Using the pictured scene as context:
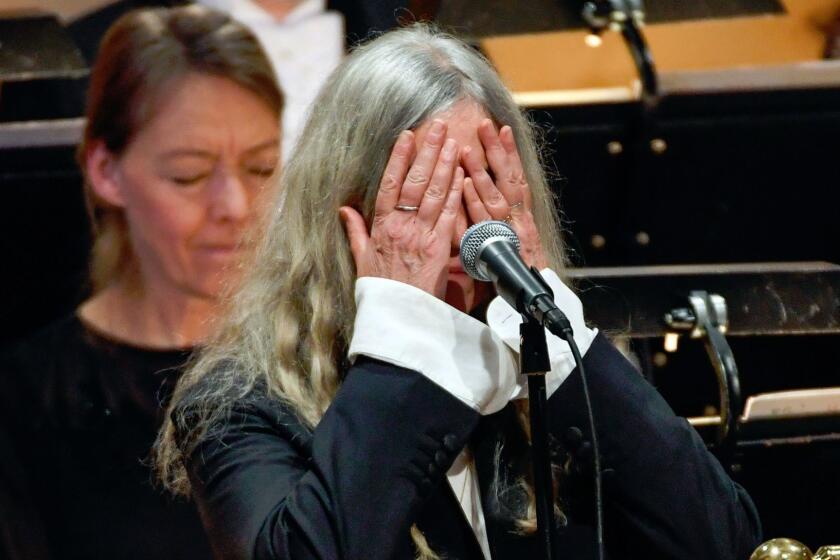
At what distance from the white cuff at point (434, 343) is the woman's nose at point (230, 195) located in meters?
1.07

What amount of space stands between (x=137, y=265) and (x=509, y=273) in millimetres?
1539

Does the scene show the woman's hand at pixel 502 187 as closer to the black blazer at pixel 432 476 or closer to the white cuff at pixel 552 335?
the white cuff at pixel 552 335

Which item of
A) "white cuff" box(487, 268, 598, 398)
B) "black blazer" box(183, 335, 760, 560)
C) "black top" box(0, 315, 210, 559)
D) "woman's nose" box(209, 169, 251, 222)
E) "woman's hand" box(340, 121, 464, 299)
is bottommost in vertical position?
"black top" box(0, 315, 210, 559)

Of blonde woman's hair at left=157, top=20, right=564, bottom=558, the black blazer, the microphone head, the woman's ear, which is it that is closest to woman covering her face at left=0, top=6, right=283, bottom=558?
the woman's ear

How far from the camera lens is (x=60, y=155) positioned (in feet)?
8.80

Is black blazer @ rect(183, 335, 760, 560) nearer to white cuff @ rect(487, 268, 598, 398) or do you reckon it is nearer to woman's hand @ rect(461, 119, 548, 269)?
white cuff @ rect(487, 268, 598, 398)

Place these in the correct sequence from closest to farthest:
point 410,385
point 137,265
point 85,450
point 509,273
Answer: point 509,273 → point 410,385 → point 85,450 → point 137,265

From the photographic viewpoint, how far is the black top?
105 inches

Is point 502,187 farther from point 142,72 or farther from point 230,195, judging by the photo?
point 142,72

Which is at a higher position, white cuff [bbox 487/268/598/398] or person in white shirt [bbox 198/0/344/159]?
white cuff [bbox 487/268/598/398]

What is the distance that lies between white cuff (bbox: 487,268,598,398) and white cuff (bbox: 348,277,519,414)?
20 millimetres

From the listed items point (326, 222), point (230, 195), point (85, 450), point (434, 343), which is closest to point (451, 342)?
point (434, 343)

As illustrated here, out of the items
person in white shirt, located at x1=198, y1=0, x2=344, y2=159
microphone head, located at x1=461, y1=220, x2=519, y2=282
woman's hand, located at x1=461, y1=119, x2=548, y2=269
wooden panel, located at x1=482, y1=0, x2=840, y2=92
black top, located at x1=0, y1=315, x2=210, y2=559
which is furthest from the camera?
wooden panel, located at x1=482, y1=0, x2=840, y2=92

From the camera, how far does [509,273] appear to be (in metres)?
1.47
